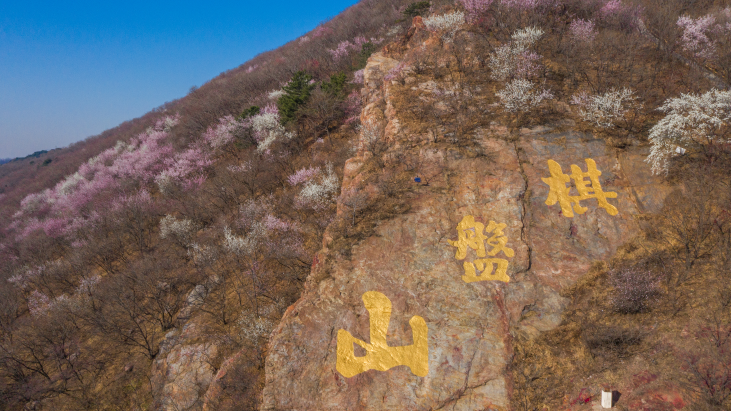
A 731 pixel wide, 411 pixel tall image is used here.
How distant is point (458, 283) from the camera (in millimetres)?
6516

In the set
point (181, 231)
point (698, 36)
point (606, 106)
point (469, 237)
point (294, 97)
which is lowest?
point (469, 237)

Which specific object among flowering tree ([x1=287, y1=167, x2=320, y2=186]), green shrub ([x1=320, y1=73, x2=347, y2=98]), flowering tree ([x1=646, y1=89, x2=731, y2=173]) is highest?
green shrub ([x1=320, y1=73, x2=347, y2=98])

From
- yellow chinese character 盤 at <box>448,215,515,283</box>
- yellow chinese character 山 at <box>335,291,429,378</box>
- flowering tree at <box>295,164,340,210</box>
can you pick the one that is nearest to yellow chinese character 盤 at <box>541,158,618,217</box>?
→ yellow chinese character 盤 at <box>448,215,515,283</box>

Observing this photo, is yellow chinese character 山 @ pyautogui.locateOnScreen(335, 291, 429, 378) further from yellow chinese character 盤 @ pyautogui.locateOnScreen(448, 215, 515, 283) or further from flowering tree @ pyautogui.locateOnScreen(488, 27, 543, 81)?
flowering tree @ pyautogui.locateOnScreen(488, 27, 543, 81)

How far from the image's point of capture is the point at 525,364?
552 centimetres

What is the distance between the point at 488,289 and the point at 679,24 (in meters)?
15.7

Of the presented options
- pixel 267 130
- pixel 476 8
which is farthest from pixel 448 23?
pixel 267 130

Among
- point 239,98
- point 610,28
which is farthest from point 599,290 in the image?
point 239,98

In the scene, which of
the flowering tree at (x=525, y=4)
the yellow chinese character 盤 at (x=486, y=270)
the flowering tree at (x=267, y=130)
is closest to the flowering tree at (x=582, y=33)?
the flowering tree at (x=525, y=4)

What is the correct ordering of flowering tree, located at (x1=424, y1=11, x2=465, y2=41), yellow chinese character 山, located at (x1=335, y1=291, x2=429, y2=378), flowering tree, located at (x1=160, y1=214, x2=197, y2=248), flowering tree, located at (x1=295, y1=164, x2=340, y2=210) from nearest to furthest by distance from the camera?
yellow chinese character 山, located at (x1=335, y1=291, x2=429, y2=378), flowering tree, located at (x1=424, y1=11, x2=465, y2=41), flowering tree, located at (x1=295, y1=164, x2=340, y2=210), flowering tree, located at (x1=160, y1=214, x2=197, y2=248)

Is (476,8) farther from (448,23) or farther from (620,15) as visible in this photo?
(620,15)

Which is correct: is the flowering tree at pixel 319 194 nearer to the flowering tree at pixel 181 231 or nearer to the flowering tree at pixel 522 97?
the flowering tree at pixel 181 231

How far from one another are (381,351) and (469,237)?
333 centimetres

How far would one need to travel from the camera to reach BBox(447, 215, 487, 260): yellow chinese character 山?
6.88 meters
